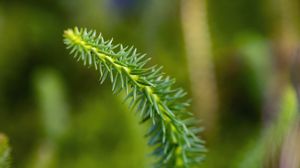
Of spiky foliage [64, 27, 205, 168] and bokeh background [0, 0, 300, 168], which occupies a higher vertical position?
bokeh background [0, 0, 300, 168]

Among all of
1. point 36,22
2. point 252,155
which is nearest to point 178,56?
point 36,22

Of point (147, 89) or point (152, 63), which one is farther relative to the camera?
point (152, 63)

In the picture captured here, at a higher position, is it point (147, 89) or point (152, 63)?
point (152, 63)

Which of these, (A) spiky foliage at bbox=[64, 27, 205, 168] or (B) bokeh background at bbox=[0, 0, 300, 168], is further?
(B) bokeh background at bbox=[0, 0, 300, 168]

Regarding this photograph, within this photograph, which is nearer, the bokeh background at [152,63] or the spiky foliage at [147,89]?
the spiky foliage at [147,89]
